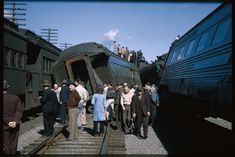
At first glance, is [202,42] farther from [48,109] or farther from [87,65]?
[87,65]

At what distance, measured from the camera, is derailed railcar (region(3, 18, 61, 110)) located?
12664 millimetres

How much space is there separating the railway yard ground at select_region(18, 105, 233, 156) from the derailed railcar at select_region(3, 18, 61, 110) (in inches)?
61.0

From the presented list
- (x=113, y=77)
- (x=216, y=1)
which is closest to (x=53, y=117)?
(x=113, y=77)

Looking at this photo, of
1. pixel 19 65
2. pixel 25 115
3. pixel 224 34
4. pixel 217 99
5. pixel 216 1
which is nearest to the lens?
pixel 216 1

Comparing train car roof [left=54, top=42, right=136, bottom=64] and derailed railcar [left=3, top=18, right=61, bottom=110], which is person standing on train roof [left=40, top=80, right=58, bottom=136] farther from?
train car roof [left=54, top=42, right=136, bottom=64]

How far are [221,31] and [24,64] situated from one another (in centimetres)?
952

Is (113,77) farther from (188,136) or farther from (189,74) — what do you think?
(189,74)

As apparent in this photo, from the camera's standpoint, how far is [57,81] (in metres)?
16.2

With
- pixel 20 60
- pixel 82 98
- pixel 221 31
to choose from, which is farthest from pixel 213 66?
pixel 20 60

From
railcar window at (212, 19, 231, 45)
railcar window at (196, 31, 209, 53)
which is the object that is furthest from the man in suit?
railcar window at (212, 19, 231, 45)

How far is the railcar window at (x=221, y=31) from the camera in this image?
23.8 feet

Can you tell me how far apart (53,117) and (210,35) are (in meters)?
5.58

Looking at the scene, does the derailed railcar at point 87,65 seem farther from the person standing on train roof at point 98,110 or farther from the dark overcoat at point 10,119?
the dark overcoat at point 10,119

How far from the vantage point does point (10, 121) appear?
6863 millimetres
